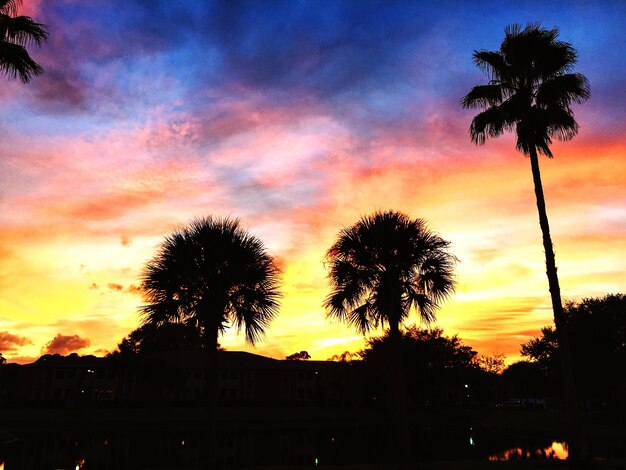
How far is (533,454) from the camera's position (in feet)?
84.6

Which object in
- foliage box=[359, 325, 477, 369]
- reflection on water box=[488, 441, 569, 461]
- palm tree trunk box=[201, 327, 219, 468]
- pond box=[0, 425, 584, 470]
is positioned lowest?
reflection on water box=[488, 441, 569, 461]

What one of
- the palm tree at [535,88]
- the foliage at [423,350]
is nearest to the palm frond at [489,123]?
the palm tree at [535,88]

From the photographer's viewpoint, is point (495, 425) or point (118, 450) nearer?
point (118, 450)

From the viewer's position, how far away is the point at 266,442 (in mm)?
31266

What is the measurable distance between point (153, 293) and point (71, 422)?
35.3 meters

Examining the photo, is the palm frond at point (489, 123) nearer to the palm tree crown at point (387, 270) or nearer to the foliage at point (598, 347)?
the palm tree crown at point (387, 270)

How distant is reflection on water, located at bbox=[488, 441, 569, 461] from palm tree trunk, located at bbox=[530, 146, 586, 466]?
963cm

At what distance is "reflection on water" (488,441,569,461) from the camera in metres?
23.9

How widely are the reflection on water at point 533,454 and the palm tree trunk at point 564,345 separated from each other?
9.63 meters

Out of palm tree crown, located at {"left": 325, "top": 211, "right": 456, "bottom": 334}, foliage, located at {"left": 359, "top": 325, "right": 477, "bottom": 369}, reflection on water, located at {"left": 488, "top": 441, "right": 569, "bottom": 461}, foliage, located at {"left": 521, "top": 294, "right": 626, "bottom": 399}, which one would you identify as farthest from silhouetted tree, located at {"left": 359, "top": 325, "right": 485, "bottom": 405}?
palm tree crown, located at {"left": 325, "top": 211, "right": 456, "bottom": 334}

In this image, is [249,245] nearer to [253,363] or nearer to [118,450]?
[118,450]

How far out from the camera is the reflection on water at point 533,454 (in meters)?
23.9

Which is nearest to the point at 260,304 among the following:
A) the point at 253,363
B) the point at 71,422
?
the point at 71,422

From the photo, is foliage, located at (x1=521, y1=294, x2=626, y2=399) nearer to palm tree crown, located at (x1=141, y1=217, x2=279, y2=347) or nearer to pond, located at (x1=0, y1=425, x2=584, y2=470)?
pond, located at (x1=0, y1=425, x2=584, y2=470)
